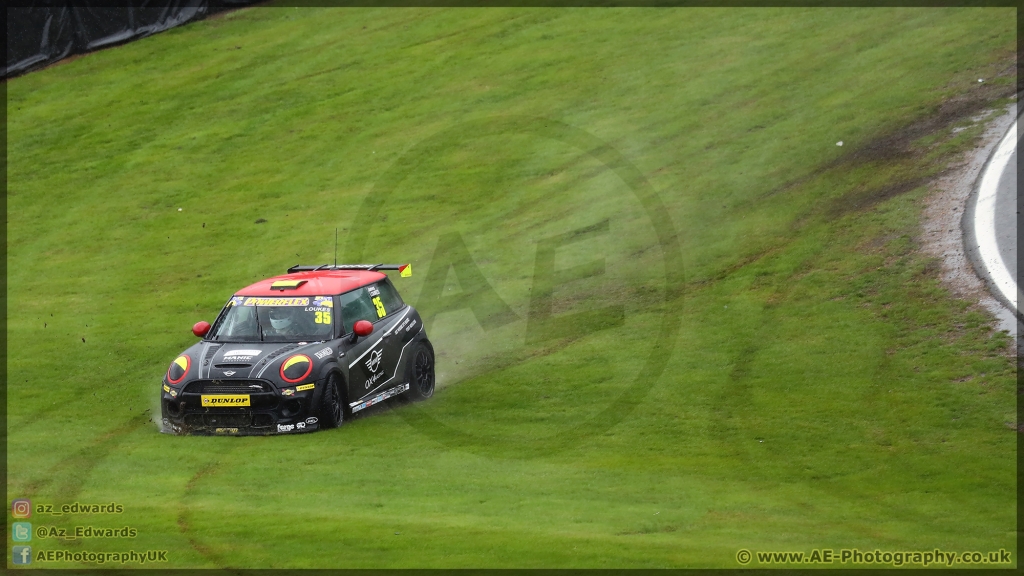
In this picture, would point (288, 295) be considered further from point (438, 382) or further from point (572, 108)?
point (572, 108)

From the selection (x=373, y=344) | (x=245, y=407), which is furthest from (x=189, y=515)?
(x=373, y=344)

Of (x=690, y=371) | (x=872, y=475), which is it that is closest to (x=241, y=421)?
(x=690, y=371)

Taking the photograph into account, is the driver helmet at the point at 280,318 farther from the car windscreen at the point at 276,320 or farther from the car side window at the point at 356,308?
the car side window at the point at 356,308

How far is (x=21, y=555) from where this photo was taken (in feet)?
28.1

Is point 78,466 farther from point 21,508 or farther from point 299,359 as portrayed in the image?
point 299,359

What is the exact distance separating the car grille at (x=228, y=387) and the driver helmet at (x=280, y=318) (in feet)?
3.83

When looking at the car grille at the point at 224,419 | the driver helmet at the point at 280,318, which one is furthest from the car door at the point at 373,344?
the car grille at the point at 224,419

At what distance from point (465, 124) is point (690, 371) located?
13192 millimetres

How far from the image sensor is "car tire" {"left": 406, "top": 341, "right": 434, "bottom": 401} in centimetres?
1361

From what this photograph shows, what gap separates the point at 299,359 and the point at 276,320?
1.08 meters

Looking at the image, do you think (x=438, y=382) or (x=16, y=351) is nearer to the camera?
(x=438, y=382)

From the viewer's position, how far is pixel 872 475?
403 inches

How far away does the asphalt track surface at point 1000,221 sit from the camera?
14.7 meters

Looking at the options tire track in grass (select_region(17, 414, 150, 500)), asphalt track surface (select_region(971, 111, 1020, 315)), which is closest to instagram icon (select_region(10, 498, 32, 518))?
tire track in grass (select_region(17, 414, 150, 500))
